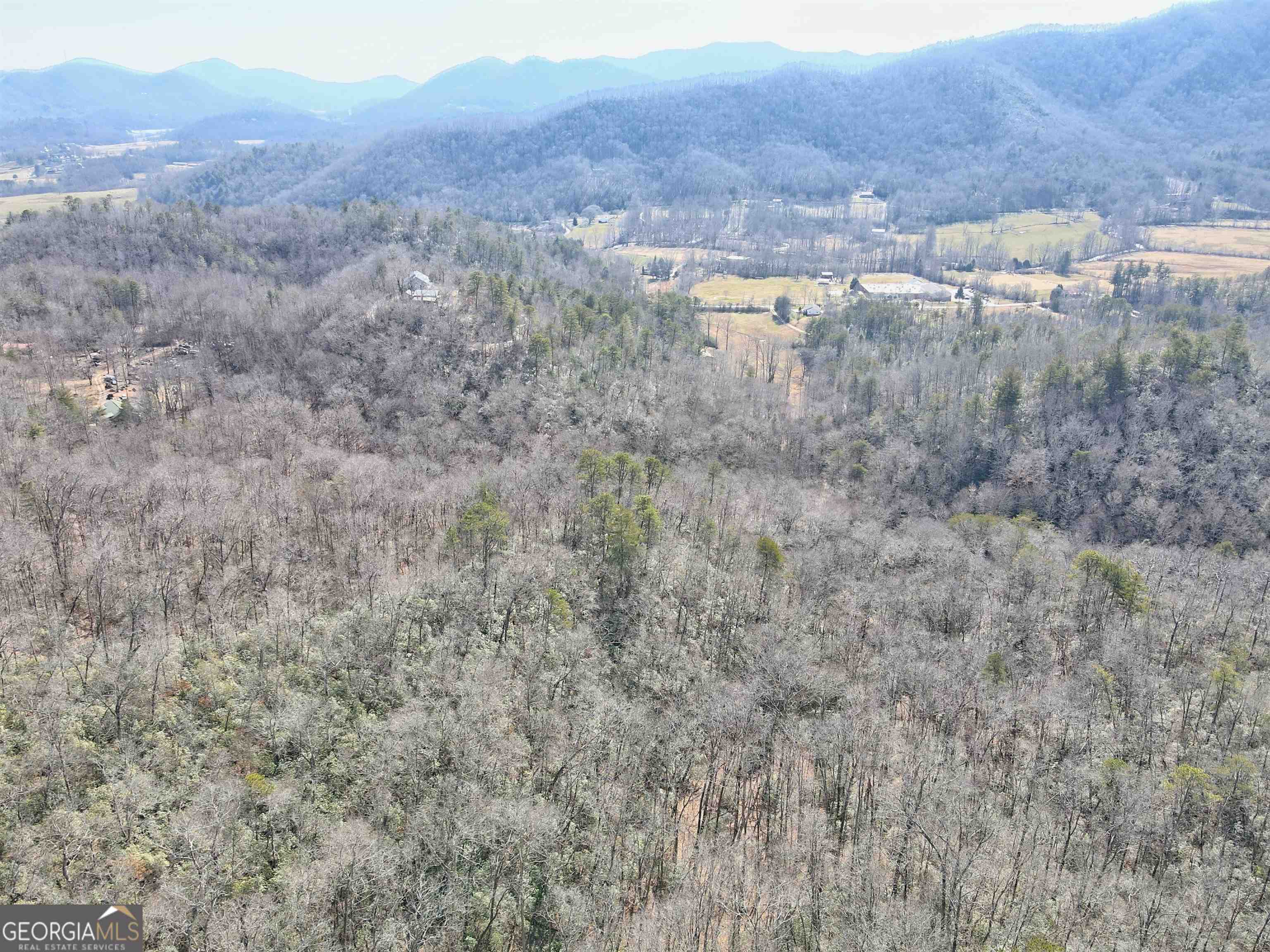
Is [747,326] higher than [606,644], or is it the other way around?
[747,326]

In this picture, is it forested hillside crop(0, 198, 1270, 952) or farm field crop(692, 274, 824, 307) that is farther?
farm field crop(692, 274, 824, 307)

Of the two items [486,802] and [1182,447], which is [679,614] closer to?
[486,802]

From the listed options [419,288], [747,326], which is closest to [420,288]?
[419,288]

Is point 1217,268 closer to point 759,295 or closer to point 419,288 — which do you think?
point 759,295

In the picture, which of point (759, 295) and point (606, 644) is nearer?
point (606, 644)

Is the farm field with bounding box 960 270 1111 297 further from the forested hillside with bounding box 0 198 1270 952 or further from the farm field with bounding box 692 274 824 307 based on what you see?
the forested hillside with bounding box 0 198 1270 952

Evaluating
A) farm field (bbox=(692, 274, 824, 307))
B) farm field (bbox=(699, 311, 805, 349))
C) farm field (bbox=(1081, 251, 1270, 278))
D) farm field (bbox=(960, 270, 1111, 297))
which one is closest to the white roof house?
farm field (bbox=(699, 311, 805, 349))

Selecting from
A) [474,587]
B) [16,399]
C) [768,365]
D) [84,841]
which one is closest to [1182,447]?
[768,365]

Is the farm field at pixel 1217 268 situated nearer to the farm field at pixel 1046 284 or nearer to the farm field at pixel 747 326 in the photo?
the farm field at pixel 1046 284
